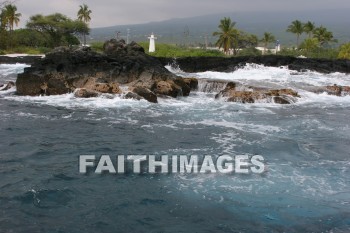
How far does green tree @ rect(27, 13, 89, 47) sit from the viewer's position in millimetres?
70031

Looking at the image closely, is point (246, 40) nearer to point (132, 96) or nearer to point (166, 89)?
point (166, 89)

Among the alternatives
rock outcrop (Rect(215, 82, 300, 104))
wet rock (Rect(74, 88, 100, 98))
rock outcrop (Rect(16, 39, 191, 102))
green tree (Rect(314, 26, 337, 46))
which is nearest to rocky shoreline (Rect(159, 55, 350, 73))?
rock outcrop (Rect(16, 39, 191, 102))

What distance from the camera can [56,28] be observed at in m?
71.2

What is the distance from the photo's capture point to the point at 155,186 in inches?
416

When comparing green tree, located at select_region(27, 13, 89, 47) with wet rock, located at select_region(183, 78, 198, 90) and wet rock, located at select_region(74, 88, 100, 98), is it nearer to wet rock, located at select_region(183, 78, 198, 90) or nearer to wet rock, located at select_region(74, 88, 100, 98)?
wet rock, located at select_region(183, 78, 198, 90)

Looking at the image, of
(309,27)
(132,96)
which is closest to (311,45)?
(309,27)

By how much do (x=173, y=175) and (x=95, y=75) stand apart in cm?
1726

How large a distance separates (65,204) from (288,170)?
626 centimetres

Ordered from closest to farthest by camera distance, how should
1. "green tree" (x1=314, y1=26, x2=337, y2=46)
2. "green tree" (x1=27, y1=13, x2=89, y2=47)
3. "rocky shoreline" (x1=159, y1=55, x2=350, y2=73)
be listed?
"rocky shoreline" (x1=159, y1=55, x2=350, y2=73), "green tree" (x1=314, y1=26, x2=337, y2=46), "green tree" (x1=27, y1=13, x2=89, y2=47)

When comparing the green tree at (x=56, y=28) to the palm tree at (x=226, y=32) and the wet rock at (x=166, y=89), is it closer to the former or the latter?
the palm tree at (x=226, y=32)

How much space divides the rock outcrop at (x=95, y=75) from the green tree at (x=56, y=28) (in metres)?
43.6

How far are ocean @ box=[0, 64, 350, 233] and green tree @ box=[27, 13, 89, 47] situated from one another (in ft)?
A: 165

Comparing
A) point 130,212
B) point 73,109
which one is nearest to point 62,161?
point 130,212

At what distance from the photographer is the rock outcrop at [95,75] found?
84.4 ft
